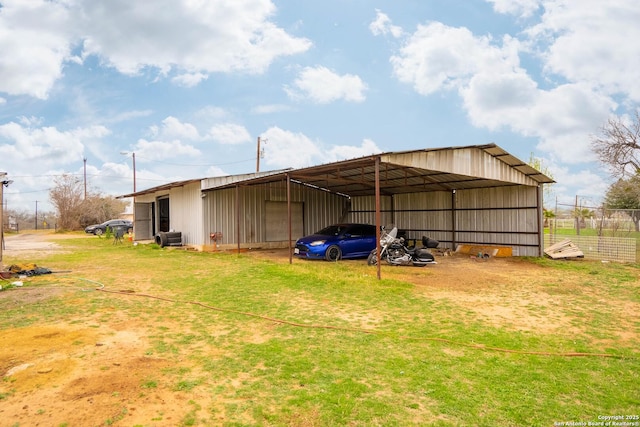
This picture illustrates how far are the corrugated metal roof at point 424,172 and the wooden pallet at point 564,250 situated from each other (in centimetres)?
220

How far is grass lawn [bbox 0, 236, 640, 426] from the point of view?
2859 millimetres

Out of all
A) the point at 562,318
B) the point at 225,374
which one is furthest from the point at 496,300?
the point at 225,374

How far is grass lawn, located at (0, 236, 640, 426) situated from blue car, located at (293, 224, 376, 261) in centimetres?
426

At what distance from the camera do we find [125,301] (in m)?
6.43

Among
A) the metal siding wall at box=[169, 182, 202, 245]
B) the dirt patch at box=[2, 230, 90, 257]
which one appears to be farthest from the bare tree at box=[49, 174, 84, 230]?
the metal siding wall at box=[169, 182, 202, 245]

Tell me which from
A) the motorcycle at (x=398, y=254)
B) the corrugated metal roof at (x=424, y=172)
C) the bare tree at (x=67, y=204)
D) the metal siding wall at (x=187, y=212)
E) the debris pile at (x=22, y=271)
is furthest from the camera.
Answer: the bare tree at (x=67, y=204)

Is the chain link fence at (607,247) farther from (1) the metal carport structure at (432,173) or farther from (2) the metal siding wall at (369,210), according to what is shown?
(2) the metal siding wall at (369,210)

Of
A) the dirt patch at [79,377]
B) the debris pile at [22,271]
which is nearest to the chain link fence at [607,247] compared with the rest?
the dirt patch at [79,377]

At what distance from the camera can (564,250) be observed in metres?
12.6

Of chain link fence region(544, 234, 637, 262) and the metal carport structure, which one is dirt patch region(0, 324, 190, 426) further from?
chain link fence region(544, 234, 637, 262)

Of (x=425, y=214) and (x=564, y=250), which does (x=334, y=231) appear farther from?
(x=564, y=250)

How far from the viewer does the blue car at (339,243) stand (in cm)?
1212

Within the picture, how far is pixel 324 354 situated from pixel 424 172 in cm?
928

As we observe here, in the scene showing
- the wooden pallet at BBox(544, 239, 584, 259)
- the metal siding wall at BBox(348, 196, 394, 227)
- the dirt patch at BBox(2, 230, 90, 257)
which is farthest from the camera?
the metal siding wall at BBox(348, 196, 394, 227)
